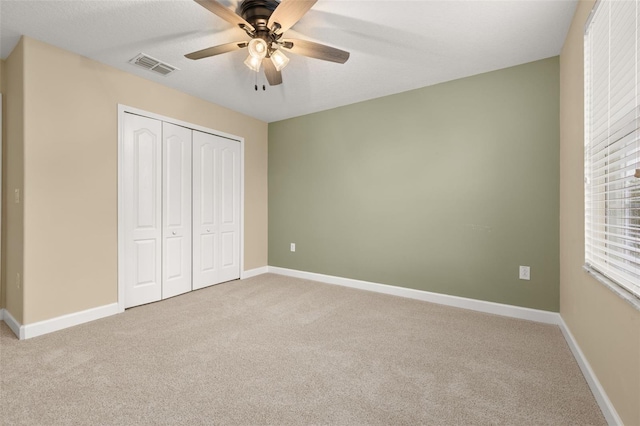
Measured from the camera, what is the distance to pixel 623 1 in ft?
4.44

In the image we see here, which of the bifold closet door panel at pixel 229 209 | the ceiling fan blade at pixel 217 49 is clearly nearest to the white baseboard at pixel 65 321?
the bifold closet door panel at pixel 229 209

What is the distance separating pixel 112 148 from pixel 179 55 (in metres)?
1.18

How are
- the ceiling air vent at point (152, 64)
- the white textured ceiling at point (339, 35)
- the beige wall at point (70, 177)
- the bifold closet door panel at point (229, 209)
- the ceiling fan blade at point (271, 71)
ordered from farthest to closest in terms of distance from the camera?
1. the bifold closet door panel at point (229, 209)
2. the ceiling air vent at point (152, 64)
3. the beige wall at point (70, 177)
4. the ceiling fan blade at point (271, 71)
5. the white textured ceiling at point (339, 35)

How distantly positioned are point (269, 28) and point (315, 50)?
0.35m

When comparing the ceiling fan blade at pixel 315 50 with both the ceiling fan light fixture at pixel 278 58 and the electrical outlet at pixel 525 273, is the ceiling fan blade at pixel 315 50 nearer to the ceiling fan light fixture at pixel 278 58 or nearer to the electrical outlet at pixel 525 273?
the ceiling fan light fixture at pixel 278 58

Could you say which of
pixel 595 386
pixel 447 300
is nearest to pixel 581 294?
pixel 595 386

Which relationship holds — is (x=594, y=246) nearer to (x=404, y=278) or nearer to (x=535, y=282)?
(x=535, y=282)

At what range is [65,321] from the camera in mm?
2615

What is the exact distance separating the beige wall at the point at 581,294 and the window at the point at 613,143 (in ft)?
0.46

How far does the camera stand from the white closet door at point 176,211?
11.3 ft

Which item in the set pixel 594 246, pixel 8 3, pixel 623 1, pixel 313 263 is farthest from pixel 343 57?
pixel 313 263

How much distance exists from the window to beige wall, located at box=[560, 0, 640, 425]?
0.14m

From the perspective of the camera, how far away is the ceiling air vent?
275 centimetres

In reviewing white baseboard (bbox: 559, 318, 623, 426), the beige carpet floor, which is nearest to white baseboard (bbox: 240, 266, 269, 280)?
the beige carpet floor
